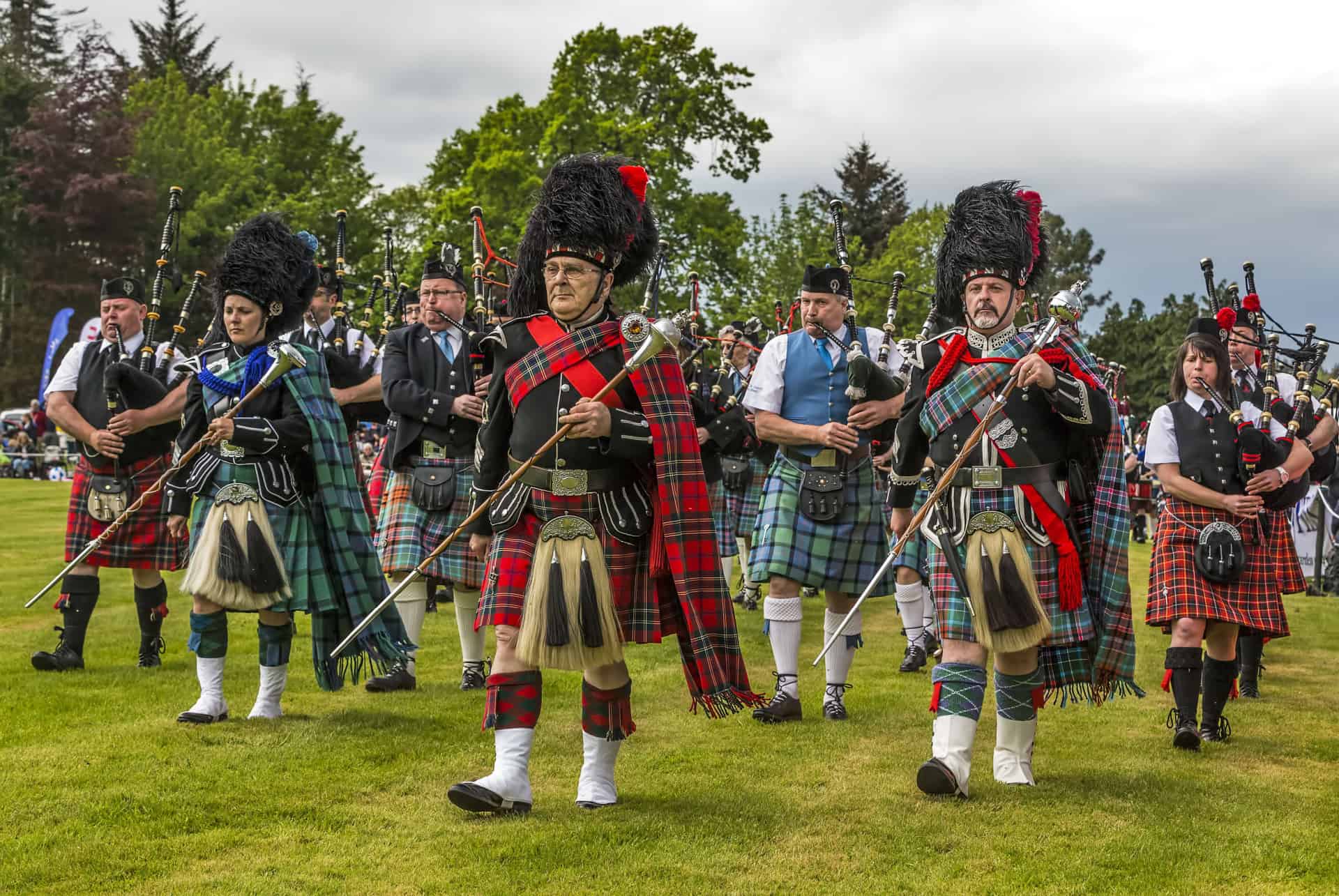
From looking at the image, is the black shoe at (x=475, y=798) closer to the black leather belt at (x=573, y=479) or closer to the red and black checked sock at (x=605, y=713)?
the red and black checked sock at (x=605, y=713)

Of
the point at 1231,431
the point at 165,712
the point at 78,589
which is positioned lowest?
the point at 165,712

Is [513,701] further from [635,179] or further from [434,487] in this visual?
[434,487]

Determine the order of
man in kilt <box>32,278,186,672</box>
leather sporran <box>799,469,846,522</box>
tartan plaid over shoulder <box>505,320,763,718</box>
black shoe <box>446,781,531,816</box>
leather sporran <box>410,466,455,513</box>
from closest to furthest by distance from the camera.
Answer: black shoe <box>446,781,531,816</box>, tartan plaid over shoulder <box>505,320,763,718</box>, leather sporran <box>799,469,846,522</box>, leather sporran <box>410,466,455,513</box>, man in kilt <box>32,278,186,672</box>

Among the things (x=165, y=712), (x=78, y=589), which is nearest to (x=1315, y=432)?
(x=165, y=712)

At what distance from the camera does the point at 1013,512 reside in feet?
15.6

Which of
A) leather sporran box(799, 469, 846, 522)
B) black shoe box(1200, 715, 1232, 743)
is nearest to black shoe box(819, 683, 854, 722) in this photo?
leather sporran box(799, 469, 846, 522)

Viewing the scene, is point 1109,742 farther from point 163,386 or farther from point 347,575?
point 163,386

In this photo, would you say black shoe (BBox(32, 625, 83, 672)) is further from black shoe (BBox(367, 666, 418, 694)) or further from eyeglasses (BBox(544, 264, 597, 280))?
eyeglasses (BBox(544, 264, 597, 280))

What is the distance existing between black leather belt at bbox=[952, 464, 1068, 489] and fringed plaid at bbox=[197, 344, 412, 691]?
2541mm

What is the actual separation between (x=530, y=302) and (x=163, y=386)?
3.18m

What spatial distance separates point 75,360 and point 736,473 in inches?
213

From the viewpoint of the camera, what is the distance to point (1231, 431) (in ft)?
20.0

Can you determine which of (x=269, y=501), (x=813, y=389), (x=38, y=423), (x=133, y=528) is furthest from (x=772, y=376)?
(x=38, y=423)

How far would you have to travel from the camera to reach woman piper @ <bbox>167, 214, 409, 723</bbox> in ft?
18.3
